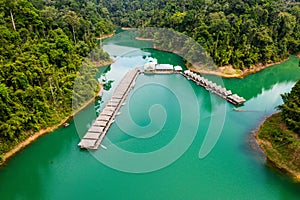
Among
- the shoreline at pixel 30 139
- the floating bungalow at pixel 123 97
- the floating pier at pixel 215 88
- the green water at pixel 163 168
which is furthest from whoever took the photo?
the floating pier at pixel 215 88

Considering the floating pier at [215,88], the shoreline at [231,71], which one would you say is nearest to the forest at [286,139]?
the floating pier at [215,88]

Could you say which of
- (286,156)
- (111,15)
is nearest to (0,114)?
(286,156)

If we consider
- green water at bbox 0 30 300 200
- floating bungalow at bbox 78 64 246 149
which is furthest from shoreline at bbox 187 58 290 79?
green water at bbox 0 30 300 200

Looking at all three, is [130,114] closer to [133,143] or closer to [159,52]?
[133,143]

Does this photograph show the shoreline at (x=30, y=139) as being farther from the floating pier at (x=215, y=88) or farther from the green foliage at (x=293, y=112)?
the green foliage at (x=293, y=112)

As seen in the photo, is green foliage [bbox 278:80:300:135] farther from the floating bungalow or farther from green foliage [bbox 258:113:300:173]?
the floating bungalow

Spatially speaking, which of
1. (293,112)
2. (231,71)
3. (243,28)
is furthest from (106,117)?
(243,28)

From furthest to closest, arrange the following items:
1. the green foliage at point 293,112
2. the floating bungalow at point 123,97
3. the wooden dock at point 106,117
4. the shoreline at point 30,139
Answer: the floating bungalow at point 123,97 < the wooden dock at point 106,117 < the green foliage at point 293,112 < the shoreline at point 30,139
